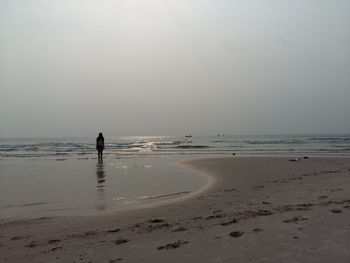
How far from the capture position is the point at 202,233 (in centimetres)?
664

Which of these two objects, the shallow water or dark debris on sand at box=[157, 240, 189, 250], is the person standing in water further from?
dark debris on sand at box=[157, 240, 189, 250]

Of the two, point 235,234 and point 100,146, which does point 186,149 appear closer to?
point 100,146

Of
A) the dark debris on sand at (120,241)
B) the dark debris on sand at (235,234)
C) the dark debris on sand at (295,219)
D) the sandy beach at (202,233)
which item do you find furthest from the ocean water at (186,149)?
the dark debris on sand at (235,234)

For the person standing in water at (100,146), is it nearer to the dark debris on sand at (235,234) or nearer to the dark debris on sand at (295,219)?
the dark debris on sand at (295,219)

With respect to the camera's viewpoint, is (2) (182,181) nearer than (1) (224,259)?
No

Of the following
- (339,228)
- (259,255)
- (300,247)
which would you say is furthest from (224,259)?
(339,228)

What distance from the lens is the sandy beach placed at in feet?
17.9

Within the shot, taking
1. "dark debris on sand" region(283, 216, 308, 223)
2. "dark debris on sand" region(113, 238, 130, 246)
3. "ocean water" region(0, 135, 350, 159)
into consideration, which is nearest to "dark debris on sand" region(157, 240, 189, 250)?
"dark debris on sand" region(113, 238, 130, 246)

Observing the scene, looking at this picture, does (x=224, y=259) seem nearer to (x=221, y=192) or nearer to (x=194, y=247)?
(x=194, y=247)

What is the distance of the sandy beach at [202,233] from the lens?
17.9ft

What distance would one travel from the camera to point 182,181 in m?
16.4

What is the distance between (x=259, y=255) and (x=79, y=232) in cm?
385

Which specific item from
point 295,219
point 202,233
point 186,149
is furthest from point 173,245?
point 186,149

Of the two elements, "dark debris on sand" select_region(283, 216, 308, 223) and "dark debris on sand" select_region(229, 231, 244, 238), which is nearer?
"dark debris on sand" select_region(229, 231, 244, 238)
